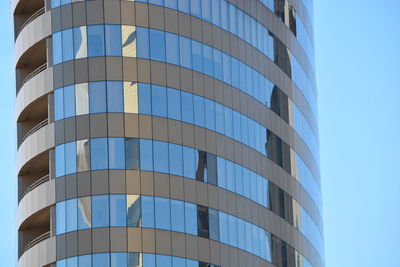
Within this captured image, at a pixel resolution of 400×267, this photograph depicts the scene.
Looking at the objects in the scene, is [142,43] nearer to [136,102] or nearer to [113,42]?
[113,42]

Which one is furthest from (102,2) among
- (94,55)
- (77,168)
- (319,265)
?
(319,265)

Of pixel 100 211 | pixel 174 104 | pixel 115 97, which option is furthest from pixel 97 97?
pixel 100 211

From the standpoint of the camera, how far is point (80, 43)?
10106 cm


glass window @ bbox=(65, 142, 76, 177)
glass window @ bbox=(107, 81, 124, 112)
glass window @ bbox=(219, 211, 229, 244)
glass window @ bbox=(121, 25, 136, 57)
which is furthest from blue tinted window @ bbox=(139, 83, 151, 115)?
glass window @ bbox=(219, 211, 229, 244)

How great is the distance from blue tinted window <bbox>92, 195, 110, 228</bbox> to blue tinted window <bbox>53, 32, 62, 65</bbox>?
11.6 meters

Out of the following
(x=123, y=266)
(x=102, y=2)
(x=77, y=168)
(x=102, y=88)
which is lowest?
(x=123, y=266)

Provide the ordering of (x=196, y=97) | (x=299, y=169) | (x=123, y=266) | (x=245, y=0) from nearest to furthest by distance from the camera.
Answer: (x=123, y=266), (x=196, y=97), (x=245, y=0), (x=299, y=169)

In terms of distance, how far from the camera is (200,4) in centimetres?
10612

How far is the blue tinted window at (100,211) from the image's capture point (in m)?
97.2

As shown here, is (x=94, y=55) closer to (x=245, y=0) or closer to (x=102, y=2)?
(x=102, y=2)

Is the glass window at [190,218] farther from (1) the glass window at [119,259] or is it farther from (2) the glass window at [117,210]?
(1) the glass window at [119,259]

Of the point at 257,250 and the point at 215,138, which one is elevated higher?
the point at 215,138

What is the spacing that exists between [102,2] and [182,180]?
1496 centimetres

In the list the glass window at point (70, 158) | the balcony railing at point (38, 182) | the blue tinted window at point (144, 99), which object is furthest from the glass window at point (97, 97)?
the balcony railing at point (38, 182)
